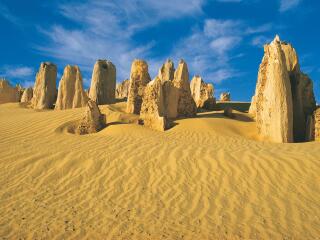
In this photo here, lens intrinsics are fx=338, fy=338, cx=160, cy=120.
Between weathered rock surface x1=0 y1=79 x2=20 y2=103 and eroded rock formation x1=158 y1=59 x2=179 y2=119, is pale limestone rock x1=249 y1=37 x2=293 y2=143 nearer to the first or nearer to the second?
eroded rock formation x1=158 y1=59 x2=179 y2=119

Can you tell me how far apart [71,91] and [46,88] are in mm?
3780

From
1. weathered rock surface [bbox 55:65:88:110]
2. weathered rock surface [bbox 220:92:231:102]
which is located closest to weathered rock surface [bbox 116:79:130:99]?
weathered rock surface [bbox 220:92:231:102]

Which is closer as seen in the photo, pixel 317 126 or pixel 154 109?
pixel 317 126

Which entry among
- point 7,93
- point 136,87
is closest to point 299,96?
point 136,87

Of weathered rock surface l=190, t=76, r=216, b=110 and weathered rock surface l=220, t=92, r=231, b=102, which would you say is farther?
weathered rock surface l=220, t=92, r=231, b=102

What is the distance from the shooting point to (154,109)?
1324cm

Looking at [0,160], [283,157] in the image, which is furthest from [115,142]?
[283,157]

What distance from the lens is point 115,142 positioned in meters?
10.0

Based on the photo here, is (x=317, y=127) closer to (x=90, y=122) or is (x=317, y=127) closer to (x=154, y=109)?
(x=154, y=109)

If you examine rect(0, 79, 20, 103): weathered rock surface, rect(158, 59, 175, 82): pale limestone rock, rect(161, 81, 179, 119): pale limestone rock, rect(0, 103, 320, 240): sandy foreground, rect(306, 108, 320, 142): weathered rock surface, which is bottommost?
rect(0, 103, 320, 240): sandy foreground

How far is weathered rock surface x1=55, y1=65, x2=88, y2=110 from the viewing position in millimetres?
19188

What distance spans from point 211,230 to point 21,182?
4.09 m

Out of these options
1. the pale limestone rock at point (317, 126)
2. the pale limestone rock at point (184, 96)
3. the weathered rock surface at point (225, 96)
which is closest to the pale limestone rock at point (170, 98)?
the pale limestone rock at point (184, 96)

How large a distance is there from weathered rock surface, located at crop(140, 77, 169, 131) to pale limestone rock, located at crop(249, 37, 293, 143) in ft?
12.1
